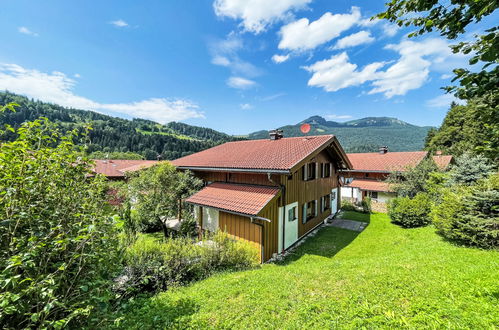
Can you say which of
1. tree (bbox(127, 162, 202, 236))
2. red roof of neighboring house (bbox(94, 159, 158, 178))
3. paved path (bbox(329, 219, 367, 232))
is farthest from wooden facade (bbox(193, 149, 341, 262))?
red roof of neighboring house (bbox(94, 159, 158, 178))

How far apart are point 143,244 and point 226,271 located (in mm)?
3111

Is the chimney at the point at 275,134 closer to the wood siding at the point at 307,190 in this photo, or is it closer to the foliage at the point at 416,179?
the wood siding at the point at 307,190

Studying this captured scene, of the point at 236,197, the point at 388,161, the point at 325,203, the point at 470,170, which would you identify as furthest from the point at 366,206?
the point at 236,197

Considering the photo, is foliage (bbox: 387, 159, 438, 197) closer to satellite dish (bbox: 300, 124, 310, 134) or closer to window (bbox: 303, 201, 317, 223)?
window (bbox: 303, 201, 317, 223)

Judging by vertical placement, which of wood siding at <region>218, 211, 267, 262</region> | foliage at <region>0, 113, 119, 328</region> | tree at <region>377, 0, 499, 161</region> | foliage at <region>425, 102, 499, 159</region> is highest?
foliage at <region>425, 102, 499, 159</region>

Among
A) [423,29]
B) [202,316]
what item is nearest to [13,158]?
[202,316]

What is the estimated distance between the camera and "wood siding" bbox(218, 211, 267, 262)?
377 inches

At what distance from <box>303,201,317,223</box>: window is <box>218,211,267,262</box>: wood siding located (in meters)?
4.37

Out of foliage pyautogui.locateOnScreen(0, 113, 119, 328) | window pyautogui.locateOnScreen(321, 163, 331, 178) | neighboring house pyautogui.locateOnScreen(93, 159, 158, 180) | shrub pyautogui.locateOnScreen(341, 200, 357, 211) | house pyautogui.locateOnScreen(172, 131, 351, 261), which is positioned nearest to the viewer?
foliage pyautogui.locateOnScreen(0, 113, 119, 328)

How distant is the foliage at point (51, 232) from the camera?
7.31 feet

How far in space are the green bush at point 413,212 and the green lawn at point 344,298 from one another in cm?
730

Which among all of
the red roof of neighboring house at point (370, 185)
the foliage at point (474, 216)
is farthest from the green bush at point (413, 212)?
the red roof of neighboring house at point (370, 185)

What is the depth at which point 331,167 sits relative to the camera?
16609 millimetres

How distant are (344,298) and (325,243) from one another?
23.9 ft
